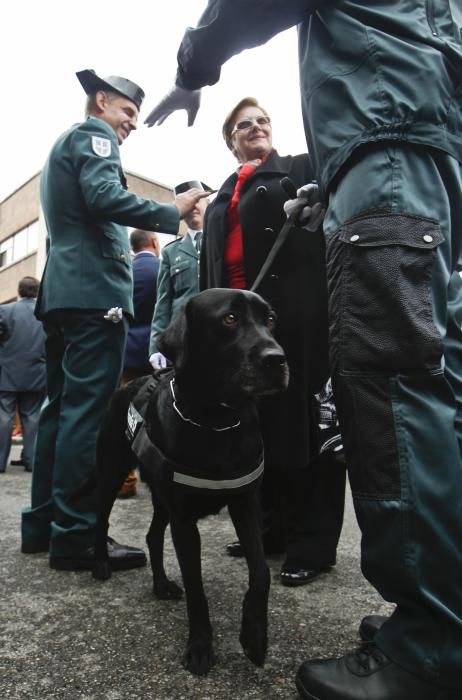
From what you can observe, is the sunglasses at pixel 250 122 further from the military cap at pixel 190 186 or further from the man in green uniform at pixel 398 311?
the man in green uniform at pixel 398 311

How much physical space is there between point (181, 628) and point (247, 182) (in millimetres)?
1947

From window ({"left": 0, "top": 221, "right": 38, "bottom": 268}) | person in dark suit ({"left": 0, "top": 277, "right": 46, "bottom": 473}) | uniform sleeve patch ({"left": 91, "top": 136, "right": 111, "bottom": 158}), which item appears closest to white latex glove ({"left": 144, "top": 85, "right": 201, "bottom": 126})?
uniform sleeve patch ({"left": 91, "top": 136, "right": 111, "bottom": 158})

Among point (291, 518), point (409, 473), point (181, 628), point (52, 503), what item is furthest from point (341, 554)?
point (409, 473)

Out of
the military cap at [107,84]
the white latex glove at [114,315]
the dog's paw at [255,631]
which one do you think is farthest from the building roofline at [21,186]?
the dog's paw at [255,631]

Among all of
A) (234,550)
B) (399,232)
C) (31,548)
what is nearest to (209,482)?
(399,232)

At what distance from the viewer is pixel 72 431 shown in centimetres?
257

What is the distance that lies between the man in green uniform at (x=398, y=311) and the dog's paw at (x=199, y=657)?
1.00 feet

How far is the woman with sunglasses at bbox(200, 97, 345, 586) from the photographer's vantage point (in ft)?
7.82

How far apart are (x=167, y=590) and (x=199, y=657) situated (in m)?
0.59

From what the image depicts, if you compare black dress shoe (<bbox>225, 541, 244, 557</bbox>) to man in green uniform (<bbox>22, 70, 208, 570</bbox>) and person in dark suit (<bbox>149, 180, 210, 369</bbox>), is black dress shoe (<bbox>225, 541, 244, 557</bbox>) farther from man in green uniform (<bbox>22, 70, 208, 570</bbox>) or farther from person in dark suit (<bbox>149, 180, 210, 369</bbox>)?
person in dark suit (<bbox>149, 180, 210, 369</bbox>)

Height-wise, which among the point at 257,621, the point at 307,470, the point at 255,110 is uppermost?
the point at 255,110

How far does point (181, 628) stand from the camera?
1.83m

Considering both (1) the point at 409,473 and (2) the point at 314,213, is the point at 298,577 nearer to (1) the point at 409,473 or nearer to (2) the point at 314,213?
(1) the point at 409,473

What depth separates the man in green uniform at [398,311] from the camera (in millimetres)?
1209
